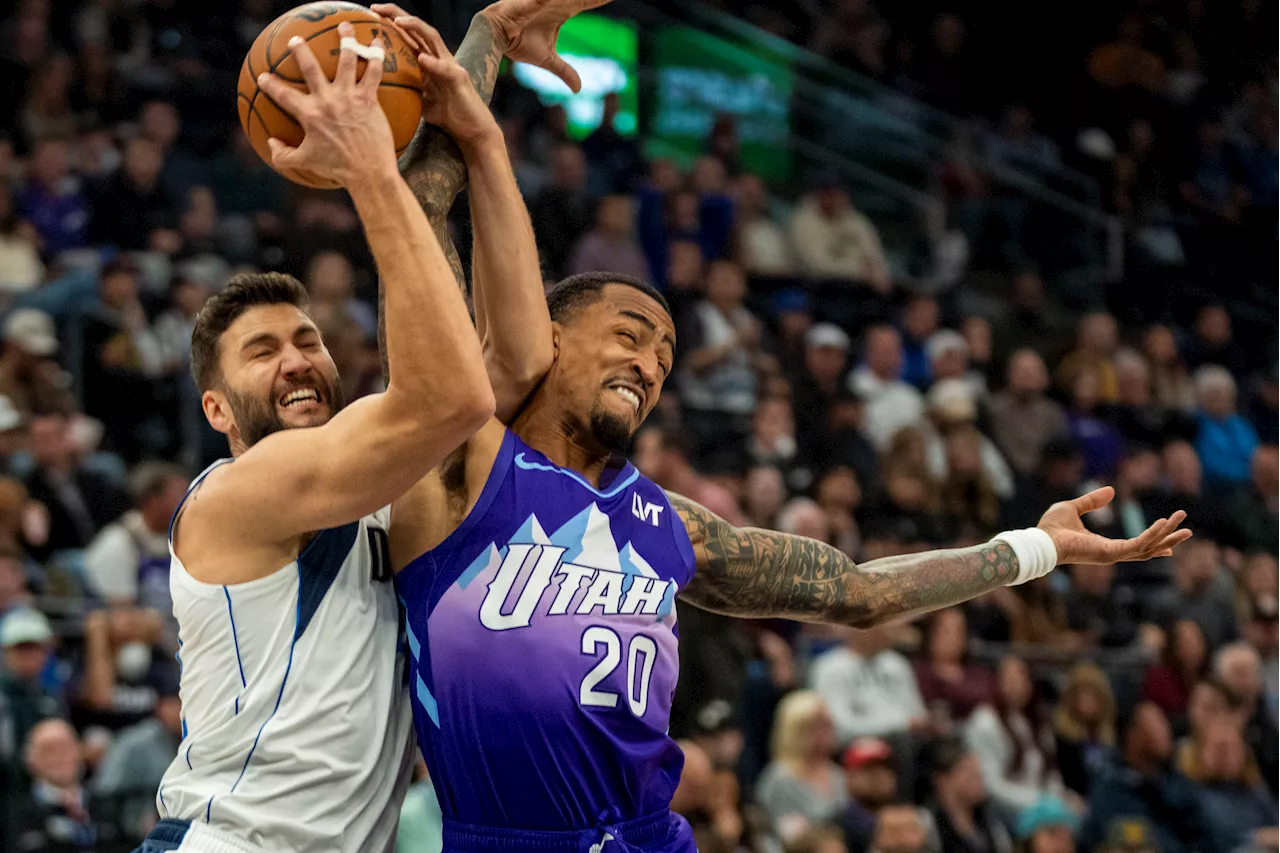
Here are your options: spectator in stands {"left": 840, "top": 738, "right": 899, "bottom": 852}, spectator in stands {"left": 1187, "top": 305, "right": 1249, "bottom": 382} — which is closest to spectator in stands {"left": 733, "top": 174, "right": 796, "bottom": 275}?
spectator in stands {"left": 1187, "top": 305, "right": 1249, "bottom": 382}

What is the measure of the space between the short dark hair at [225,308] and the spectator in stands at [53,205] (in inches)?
277

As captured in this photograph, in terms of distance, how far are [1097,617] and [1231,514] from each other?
1997mm

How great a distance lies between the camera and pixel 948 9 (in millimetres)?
17516

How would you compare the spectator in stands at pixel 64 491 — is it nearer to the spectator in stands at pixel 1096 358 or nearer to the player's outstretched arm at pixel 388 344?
the player's outstretched arm at pixel 388 344

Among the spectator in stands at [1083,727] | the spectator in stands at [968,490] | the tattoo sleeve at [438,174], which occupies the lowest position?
the spectator in stands at [1083,727]

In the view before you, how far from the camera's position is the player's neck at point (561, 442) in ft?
13.9

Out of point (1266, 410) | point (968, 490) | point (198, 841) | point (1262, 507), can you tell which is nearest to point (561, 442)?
point (198, 841)

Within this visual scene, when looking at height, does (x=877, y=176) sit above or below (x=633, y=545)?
below

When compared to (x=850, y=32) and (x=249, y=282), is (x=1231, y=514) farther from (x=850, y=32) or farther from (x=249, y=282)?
(x=249, y=282)

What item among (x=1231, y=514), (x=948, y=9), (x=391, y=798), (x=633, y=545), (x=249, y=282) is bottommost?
(x=1231, y=514)

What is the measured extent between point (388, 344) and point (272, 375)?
652 millimetres

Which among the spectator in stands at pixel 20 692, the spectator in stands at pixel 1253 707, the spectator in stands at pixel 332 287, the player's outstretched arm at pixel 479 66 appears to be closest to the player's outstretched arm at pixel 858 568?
the player's outstretched arm at pixel 479 66

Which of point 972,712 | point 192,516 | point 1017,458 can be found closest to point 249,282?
point 192,516

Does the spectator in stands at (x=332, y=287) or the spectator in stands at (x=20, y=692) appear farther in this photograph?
the spectator in stands at (x=332, y=287)
